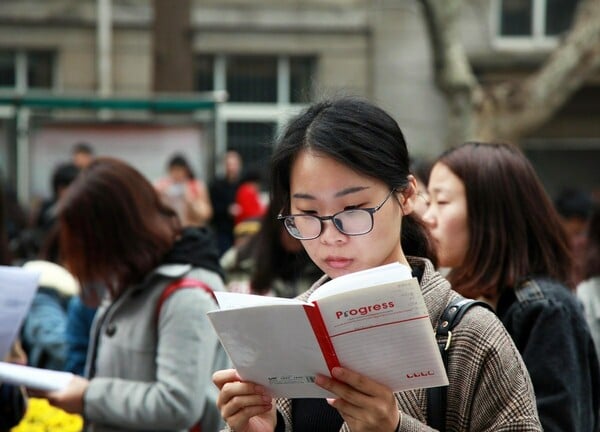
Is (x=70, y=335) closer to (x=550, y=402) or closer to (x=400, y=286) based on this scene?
(x=550, y=402)

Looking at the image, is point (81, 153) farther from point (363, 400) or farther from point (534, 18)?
point (534, 18)

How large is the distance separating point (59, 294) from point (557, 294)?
8.15 ft

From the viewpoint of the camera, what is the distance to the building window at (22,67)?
17.2 meters

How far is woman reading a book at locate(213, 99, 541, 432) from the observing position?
6.64 ft

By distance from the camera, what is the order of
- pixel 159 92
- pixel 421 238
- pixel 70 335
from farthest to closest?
1. pixel 159 92
2. pixel 70 335
3. pixel 421 238

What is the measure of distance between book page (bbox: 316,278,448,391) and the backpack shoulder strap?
1.55m

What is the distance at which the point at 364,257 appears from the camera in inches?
81.6

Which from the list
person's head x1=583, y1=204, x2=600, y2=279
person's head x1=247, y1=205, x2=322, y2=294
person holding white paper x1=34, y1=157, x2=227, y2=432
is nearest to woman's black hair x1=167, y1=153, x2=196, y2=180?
person's head x1=247, y1=205, x2=322, y2=294

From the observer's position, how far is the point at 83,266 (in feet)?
11.3

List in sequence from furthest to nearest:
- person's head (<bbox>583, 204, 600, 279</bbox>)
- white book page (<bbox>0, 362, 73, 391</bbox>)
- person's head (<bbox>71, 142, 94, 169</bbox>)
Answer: person's head (<bbox>71, 142, 94, 169</bbox>) < person's head (<bbox>583, 204, 600, 279</bbox>) < white book page (<bbox>0, 362, 73, 391</bbox>)

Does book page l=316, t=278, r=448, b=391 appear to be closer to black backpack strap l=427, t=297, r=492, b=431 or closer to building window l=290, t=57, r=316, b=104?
black backpack strap l=427, t=297, r=492, b=431

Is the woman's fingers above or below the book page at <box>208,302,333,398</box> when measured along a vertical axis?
below

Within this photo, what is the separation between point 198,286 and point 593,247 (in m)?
1.83

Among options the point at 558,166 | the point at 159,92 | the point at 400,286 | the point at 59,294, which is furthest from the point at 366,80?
the point at 400,286
